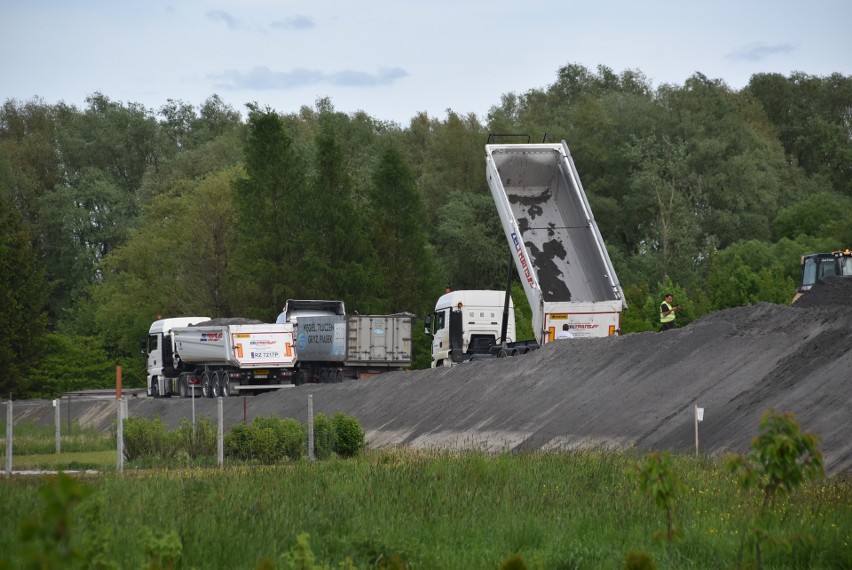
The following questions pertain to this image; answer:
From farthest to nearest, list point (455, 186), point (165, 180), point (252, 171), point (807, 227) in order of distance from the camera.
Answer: point (165, 180)
point (455, 186)
point (807, 227)
point (252, 171)

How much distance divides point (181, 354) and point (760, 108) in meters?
50.3

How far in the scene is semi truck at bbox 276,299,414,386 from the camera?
151 feet

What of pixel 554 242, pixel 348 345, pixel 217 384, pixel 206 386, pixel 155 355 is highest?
pixel 554 242

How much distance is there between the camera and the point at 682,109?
70.6m

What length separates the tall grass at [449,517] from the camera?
11562 mm

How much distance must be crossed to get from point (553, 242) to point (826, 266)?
8.18m

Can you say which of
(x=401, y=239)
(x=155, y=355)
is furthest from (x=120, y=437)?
(x=401, y=239)

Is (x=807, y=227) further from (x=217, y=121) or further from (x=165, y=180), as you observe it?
(x=217, y=121)

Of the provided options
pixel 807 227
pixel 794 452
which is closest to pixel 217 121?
pixel 807 227

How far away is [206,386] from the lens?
47.4 meters

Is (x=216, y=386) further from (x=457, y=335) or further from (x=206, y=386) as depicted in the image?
(x=457, y=335)

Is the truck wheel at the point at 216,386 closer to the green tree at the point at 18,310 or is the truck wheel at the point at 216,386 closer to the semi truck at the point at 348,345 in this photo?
the semi truck at the point at 348,345

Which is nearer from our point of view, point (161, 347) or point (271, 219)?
point (161, 347)

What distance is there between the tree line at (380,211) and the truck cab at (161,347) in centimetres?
398
